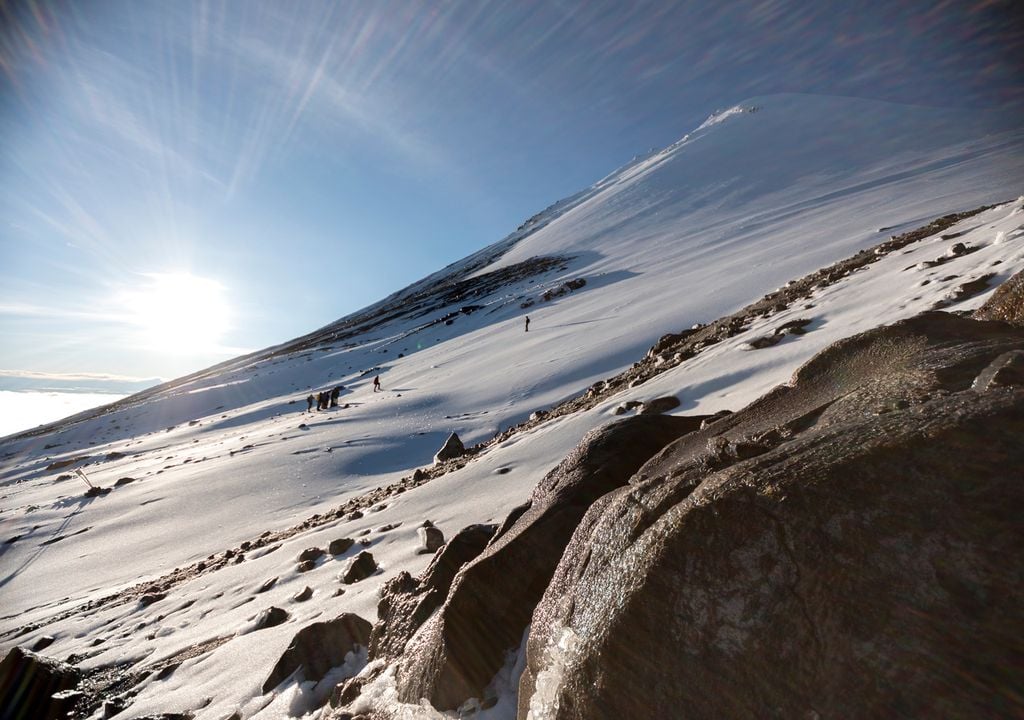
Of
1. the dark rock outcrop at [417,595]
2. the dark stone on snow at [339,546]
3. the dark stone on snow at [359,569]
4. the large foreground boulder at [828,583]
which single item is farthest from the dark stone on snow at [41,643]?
the large foreground boulder at [828,583]

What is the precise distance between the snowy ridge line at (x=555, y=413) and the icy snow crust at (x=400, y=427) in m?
0.41

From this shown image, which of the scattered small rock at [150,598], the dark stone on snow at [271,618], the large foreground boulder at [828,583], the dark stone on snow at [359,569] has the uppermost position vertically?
the large foreground boulder at [828,583]

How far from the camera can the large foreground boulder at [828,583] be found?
1311mm

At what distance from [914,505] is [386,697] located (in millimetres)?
2860

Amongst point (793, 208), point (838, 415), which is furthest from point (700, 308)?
point (793, 208)

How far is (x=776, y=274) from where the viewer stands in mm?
17328

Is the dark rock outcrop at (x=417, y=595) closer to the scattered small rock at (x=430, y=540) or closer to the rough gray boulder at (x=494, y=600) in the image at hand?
the rough gray boulder at (x=494, y=600)

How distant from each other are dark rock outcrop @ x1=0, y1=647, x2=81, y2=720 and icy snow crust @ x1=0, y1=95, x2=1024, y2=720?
2.15ft

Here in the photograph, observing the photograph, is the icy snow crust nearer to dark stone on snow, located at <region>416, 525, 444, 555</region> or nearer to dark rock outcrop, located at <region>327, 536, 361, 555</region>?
dark rock outcrop, located at <region>327, 536, 361, 555</region>

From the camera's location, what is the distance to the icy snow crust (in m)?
5.67

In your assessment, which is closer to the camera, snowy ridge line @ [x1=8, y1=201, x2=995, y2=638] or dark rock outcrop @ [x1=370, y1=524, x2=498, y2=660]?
dark rock outcrop @ [x1=370, y1=524, x2=498, y2=660]

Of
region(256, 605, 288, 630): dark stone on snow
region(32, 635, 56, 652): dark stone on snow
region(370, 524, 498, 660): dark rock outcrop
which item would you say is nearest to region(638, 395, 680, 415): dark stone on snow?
region(370, 524, 498, 660): dark rock outcrop

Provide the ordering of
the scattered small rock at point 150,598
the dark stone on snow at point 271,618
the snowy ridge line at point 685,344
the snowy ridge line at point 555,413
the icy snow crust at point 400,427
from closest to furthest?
the dark stone on snow at point 271,618
the icy snow crust at point 400,427
the scattered small rock at point 150,598
the snowy ridge line at point 555,413
the snowy ridge line at point 685,344

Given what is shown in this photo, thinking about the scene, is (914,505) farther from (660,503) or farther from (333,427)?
(333,427)
